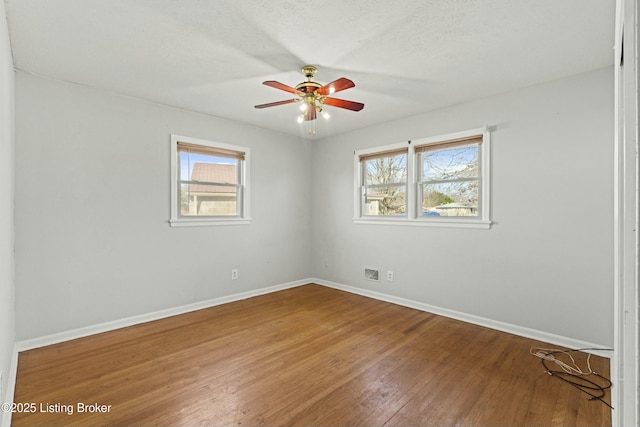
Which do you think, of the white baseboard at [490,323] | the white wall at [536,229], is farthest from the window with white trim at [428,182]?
the white baseboard at [490,323]

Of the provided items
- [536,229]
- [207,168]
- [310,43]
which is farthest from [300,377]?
[207,168]

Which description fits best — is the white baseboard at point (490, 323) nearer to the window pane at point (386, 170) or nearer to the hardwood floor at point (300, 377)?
the hardwood floor at point (300, 377)

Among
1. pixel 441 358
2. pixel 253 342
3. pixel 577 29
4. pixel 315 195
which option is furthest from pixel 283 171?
pixel 577 29

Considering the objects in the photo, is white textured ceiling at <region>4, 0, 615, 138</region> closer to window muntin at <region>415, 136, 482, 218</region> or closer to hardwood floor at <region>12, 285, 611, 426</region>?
window muntin at <region>415, 136, 482, 218</region>

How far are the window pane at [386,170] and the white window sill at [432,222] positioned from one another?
1.83 ft

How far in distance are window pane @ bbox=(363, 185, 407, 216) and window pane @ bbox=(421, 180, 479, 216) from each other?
1.10ft

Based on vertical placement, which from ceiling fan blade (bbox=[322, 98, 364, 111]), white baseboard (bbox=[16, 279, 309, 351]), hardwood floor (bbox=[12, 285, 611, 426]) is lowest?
hardwood floor (bbox=[12, 285, 611, 426])

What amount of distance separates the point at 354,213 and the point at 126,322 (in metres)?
3.25

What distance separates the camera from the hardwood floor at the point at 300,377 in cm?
201

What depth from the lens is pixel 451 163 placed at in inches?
156

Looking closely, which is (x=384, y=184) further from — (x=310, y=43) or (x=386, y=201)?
(x=310, y=43)

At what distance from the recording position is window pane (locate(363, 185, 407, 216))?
4.50 metres

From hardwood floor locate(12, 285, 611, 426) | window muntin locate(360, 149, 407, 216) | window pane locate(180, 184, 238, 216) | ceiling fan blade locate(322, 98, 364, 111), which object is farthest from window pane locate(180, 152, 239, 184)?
ceiling fan blade locate(322, 98, 364, 111)

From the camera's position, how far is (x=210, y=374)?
8.21 ft
